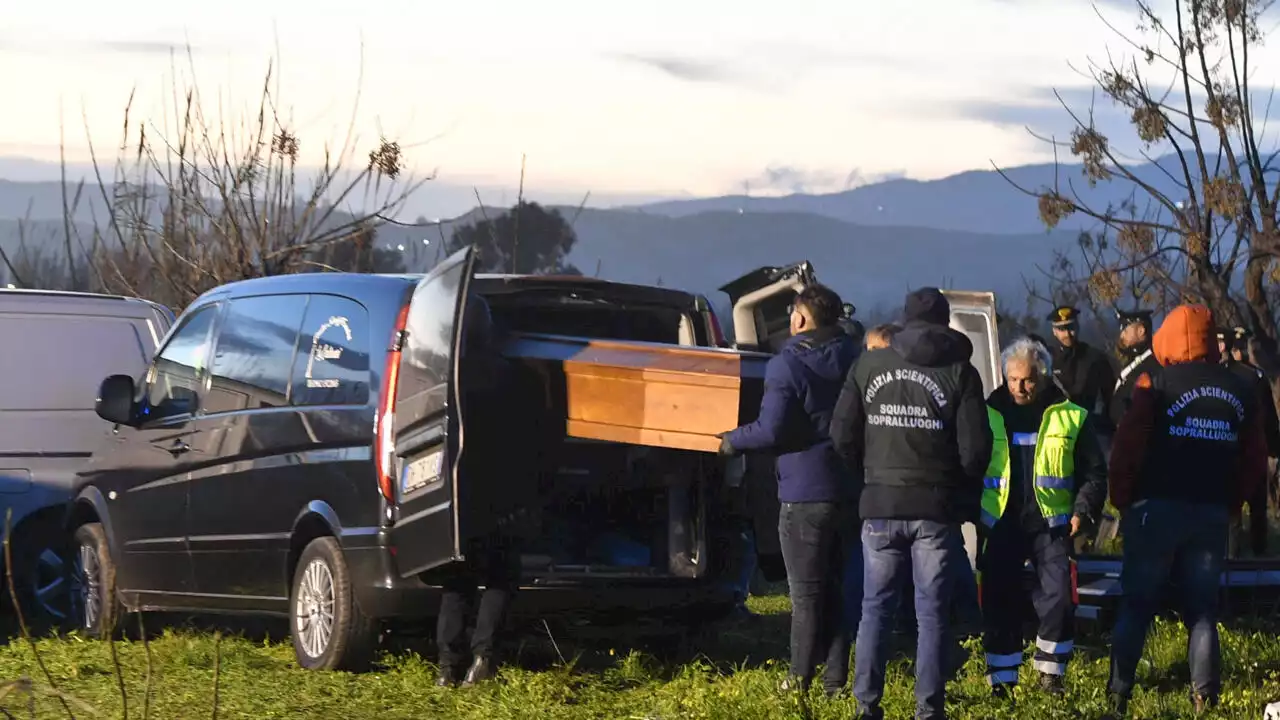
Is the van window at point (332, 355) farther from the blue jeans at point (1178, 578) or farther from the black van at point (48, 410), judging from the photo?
the blue jeans at point (1178, 578)

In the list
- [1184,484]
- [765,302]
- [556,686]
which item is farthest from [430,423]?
[765,302]

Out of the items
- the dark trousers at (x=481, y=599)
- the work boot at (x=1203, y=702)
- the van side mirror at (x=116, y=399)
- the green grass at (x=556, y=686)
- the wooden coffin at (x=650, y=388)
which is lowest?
the green grass at (x=556, y=686)

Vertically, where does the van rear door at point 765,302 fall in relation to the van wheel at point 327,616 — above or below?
above

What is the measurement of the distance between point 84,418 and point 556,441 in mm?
3880

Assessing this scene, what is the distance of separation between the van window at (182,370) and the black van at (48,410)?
0.98 m

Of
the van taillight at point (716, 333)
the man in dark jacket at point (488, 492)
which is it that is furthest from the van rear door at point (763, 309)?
the man in dark jacket at point (488, 492)

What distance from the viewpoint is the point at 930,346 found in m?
6.95

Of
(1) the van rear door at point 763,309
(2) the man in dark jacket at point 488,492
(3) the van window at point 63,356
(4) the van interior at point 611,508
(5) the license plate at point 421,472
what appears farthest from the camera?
(1) the van rear door at point 763,309

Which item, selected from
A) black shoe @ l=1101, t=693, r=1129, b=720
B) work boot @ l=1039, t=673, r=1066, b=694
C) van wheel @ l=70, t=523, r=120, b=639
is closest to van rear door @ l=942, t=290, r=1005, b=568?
work boot @ l=1039, t=673, r=1066, b=694

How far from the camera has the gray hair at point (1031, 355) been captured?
8.11 m

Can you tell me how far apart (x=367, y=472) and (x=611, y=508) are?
1.23 m

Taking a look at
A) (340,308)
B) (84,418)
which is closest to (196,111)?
(84,418)

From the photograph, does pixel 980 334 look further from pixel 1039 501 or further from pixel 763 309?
pixel 1039 501

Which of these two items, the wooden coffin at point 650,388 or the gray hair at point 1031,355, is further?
the gray hair at point 1031,355
